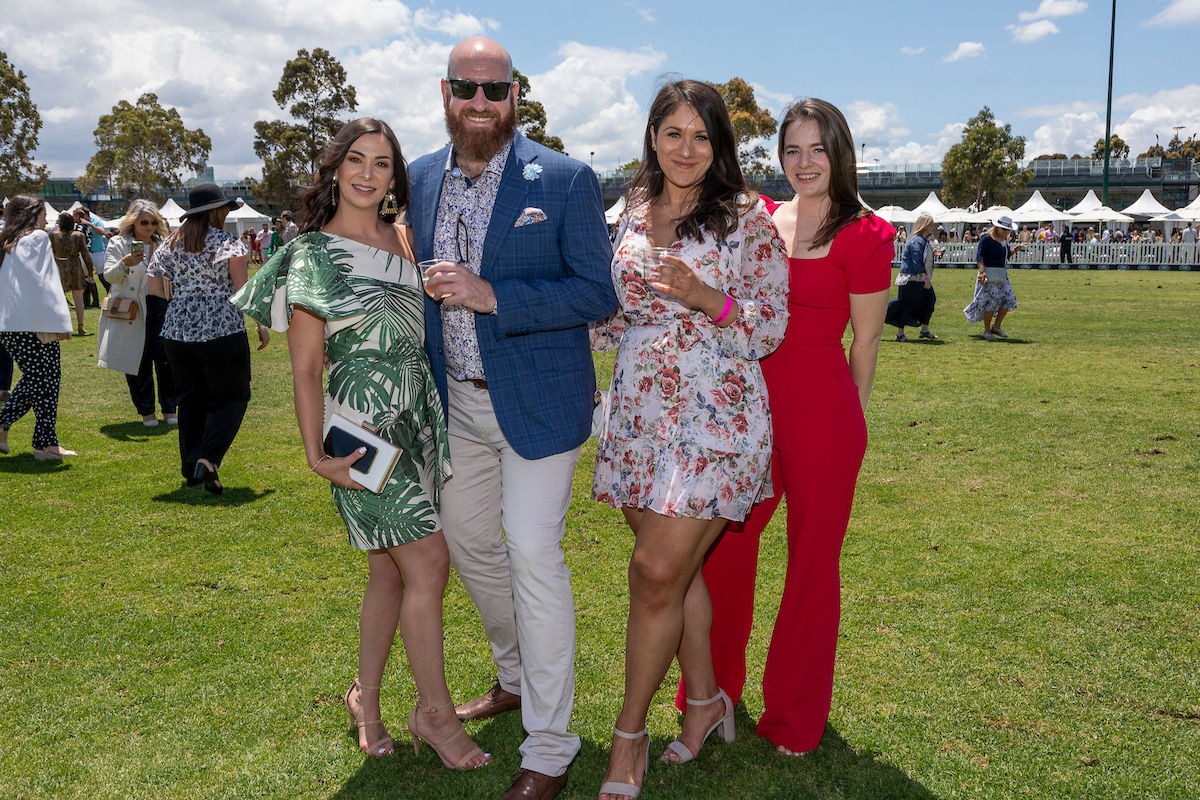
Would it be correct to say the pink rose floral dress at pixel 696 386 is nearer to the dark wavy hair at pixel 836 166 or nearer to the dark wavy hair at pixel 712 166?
the dark wavy hair at pixel 712 166

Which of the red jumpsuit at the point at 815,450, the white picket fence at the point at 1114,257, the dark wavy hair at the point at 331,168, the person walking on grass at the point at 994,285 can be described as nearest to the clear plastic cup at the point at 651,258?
the red jumpsuit at the point at 815,450

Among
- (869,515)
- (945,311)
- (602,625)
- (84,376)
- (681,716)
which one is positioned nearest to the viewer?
(681,716)

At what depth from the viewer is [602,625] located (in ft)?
15.5

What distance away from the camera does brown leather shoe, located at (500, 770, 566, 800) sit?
10.5 feet

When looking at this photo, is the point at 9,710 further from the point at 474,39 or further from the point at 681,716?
the point at 474,39

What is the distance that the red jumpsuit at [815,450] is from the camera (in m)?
3.52

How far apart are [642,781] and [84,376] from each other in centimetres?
1183

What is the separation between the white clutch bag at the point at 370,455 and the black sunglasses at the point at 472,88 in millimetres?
1191

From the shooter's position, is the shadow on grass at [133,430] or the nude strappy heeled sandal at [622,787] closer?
the nude strappy heeled sandal at [622,787]

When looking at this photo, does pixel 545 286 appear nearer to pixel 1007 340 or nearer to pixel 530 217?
pixel 530 217

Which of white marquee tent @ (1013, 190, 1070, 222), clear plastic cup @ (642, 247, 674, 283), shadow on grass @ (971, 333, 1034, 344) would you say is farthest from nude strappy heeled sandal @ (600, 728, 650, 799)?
white marquee tent @ (1013, 190, 1070, 222)

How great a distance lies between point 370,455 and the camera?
3191 mm

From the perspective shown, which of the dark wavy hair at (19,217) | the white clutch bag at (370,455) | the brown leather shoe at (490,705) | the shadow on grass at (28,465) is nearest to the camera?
A: the white clutch bag at (370,455)

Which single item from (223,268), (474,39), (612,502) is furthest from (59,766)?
(223,268)
